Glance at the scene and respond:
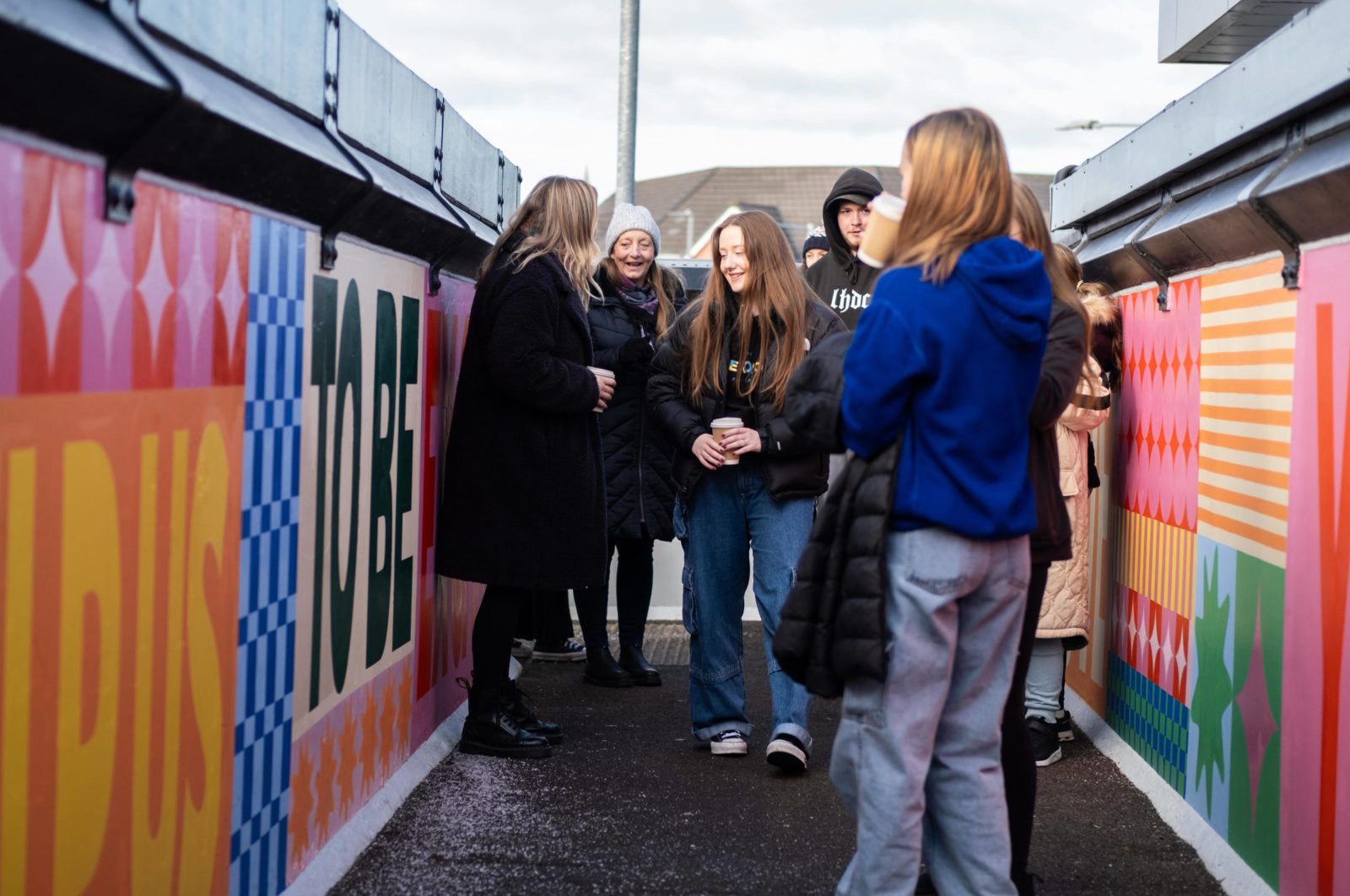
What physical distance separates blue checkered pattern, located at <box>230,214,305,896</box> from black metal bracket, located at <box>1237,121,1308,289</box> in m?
2.31

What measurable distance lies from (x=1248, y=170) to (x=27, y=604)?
128 inches

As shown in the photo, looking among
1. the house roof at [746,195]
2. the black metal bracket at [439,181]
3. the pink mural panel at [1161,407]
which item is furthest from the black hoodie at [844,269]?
the house roof at [746,195]

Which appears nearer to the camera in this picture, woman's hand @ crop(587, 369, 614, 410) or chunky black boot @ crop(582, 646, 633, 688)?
woman's hand @ crop(587, 369, 614, 410)

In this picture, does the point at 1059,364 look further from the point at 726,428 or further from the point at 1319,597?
the point at 726,428

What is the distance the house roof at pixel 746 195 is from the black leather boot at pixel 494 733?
55624mm

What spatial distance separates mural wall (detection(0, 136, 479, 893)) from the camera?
2.23 m

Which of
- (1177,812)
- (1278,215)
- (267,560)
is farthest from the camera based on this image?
(1177,812)

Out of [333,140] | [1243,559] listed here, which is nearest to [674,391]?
[333,140]

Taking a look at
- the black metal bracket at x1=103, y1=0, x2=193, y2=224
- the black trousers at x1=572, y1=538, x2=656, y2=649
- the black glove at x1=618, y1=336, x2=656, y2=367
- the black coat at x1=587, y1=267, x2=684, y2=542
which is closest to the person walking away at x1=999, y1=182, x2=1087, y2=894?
the black metal bracket at x1=103, y1=0, x2=193, y2=224

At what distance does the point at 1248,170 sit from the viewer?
13.5ft

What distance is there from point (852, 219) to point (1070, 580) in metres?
1.77

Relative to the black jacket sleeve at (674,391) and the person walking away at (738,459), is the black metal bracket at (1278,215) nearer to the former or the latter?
the person walking away at (738,459)

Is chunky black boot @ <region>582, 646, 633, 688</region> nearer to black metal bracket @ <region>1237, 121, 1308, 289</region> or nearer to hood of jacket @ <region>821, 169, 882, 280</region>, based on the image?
hood of jacket @ <region>821, 169, 882, 280</region>

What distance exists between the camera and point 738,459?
516cm
